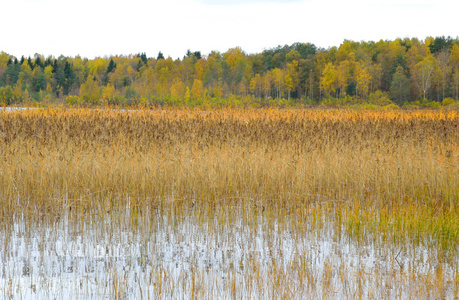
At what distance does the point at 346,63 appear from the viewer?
68.9 meters

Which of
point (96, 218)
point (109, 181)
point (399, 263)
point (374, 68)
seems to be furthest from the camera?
point (374, 68)

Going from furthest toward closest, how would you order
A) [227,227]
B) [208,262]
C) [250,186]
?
[250,186], [227,227], [208,262]

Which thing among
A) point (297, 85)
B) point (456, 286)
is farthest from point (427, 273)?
point (297, 85)

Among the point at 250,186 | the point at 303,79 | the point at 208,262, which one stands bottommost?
the point at 208,262

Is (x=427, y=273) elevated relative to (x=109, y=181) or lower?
lower

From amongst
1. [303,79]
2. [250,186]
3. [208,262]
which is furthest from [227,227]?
[303,79]

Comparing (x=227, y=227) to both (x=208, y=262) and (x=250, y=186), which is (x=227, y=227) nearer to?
(x=208, y=262)

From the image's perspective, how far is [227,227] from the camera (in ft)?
14.2

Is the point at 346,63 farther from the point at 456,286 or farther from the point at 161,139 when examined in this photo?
the point at 456,286

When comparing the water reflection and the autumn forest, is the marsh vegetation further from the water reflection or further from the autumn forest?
the autumn forest

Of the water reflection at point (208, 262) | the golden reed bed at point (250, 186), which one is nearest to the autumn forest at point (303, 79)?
the golden reed bed at point (250, 186)

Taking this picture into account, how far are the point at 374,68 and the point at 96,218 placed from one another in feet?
225

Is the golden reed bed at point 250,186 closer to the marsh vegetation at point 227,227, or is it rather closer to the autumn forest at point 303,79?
the marsh vegetation at point 227,227

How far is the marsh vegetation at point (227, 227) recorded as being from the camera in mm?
3137
